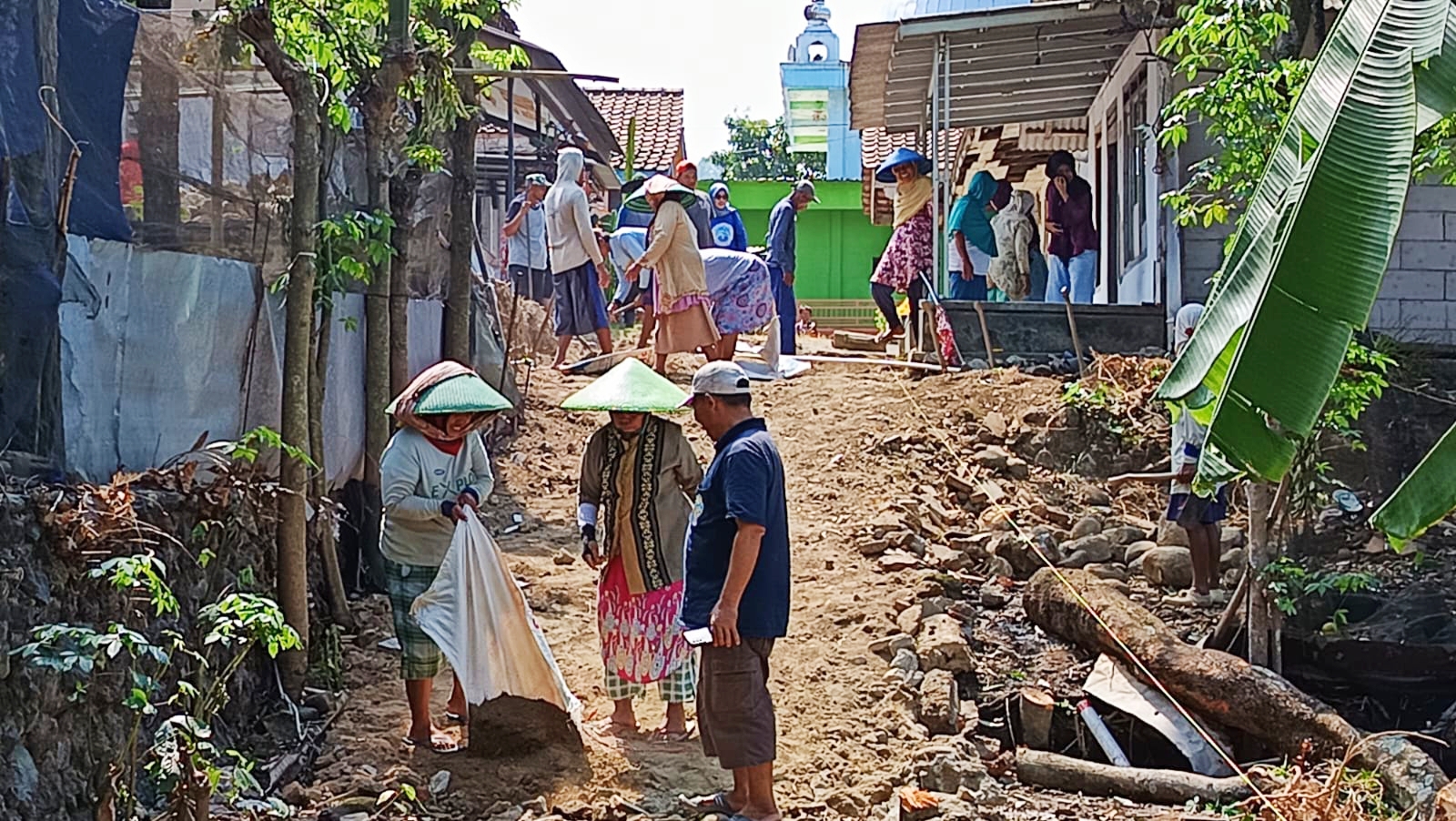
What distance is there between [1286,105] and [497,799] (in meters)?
4.29

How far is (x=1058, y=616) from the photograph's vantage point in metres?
7.57

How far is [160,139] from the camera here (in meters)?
5.68

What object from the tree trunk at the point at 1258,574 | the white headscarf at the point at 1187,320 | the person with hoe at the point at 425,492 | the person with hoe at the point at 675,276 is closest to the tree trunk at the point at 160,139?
the person with hoe at the point at 425,492

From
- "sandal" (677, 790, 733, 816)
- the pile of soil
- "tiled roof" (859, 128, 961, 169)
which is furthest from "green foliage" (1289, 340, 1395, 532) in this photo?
"tiled roof" (859, 128, 961, 169)

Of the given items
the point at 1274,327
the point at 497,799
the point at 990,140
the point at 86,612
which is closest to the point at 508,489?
the point at 497,799

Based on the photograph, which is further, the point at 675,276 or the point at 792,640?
the point at 675,276

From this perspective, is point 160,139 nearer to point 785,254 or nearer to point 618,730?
point 618,730

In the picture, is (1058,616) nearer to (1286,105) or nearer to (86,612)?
(1286,105)

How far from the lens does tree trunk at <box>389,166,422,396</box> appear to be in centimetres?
775

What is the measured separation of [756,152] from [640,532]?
37331mm

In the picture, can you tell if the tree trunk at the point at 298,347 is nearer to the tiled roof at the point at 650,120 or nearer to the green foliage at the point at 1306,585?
the green foliage at the point at 1306,585

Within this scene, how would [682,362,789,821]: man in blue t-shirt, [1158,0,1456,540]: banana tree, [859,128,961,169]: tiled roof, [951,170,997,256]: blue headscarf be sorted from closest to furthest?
1. [1158,0,1456,540]: banana tree
2. [682,362,789,821]: man in blue t-shirt
3. [951,170,997,256]: blue headscarf
4. [859,128,961,169]: tiled roof

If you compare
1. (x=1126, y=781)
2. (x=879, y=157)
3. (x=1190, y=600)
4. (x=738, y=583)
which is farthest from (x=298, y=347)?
(x=879, y=157)

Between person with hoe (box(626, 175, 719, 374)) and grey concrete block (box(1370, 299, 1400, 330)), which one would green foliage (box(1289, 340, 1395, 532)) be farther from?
person with hoe (box(626, 175, 719, 374))
